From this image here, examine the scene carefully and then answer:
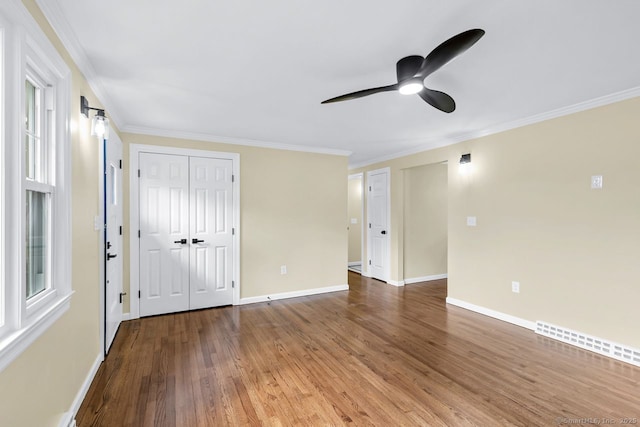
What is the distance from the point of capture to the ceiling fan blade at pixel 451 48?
148 centimetres

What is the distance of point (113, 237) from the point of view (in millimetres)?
3139

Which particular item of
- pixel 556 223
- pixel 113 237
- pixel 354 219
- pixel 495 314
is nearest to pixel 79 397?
pixel 113 237

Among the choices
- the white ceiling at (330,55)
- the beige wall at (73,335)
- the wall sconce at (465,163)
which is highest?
the white ceiling at (330,55)

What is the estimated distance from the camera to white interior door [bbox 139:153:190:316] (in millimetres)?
3756

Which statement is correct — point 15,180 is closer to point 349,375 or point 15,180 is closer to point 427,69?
point 427,69

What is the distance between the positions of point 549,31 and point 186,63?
2.32 meters

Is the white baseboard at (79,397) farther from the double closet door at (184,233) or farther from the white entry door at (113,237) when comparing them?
the double closet door at (184,233)

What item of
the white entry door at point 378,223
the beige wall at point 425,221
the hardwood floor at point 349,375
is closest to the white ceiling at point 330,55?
the beige wall at point 425,221

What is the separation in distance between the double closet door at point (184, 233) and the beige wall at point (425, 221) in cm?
304

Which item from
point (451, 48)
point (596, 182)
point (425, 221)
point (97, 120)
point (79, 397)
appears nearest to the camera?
point (451, 48)

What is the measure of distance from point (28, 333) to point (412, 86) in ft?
8.03

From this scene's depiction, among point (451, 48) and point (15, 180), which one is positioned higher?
point (451, 48)

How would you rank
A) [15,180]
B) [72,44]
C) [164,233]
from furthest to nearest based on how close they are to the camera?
1. [164,233]
2. [72,44]
3. [15,180]

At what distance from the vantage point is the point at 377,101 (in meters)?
2.88
